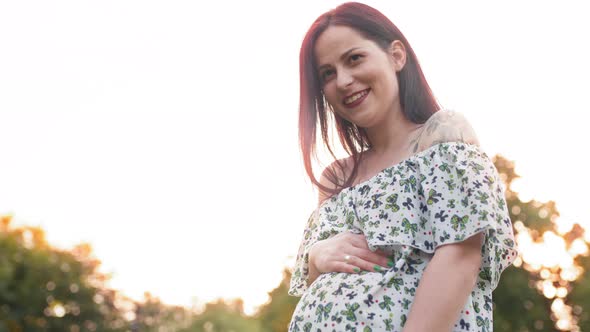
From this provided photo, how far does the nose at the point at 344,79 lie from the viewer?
8.10 feet

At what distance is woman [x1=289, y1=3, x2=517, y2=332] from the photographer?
2.08 meters

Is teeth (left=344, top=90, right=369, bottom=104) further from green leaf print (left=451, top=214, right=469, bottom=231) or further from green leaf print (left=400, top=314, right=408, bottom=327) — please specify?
green leaf print (left=400, top=314, right=408, bottom=327)

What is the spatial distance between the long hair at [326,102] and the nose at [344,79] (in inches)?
6.1

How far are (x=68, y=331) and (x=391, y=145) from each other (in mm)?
19780

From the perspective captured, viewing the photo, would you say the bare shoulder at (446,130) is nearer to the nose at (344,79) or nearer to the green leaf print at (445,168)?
the green leaf print at (445,168)

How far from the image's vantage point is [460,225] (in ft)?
6.82

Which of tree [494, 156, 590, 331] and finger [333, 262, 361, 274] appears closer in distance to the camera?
finger [333, 262, 361, 274]

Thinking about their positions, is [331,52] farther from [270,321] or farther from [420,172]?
[270,321]

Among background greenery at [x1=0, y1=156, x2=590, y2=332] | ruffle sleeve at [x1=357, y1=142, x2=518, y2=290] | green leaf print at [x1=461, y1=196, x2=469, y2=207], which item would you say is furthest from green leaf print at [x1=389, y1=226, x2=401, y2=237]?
background greenery at [x1=0, y1=156, x2=590, y2=332]

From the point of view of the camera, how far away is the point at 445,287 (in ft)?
6.58

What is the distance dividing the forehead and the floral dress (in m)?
0.45

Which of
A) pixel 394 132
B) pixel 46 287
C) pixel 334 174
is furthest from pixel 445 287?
pixel 46 287

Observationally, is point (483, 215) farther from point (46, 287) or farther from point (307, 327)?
point (46, 287)

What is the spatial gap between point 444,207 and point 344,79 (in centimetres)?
59
